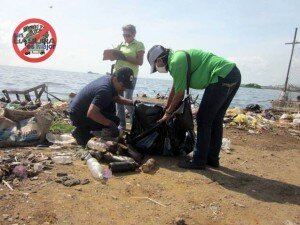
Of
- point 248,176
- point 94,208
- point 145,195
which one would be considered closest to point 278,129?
point 248,176

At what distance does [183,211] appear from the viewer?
10.9 ft

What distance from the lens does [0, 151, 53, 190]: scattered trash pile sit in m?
3.74

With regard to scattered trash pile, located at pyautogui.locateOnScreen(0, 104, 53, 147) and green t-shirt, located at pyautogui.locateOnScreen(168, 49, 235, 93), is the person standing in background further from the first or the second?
green t-shirt, located at pyautogui.locateOnScreen(168, 49, 235, 93)

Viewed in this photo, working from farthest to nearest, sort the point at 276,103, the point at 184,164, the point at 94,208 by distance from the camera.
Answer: the point at 276,103, the point at 184,164, the point at 94,208

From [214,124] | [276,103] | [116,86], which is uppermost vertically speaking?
[116,86]

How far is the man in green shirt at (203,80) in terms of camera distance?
13.8 feet

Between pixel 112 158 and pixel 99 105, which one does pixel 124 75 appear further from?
pixel 112 158

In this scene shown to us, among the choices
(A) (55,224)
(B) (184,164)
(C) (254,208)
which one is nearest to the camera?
(A) (55,224)

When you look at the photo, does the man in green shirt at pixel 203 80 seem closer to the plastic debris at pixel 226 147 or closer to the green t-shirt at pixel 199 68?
the green t-shirt at pixel 199 68

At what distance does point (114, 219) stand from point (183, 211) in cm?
66

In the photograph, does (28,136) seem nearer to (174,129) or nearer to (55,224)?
(174,129)

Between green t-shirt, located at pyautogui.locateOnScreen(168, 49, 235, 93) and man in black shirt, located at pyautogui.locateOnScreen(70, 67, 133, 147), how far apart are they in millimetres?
726

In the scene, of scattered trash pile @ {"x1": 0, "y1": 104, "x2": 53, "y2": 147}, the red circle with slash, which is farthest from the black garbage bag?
the red circle with slash

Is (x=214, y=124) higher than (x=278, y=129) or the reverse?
higher
